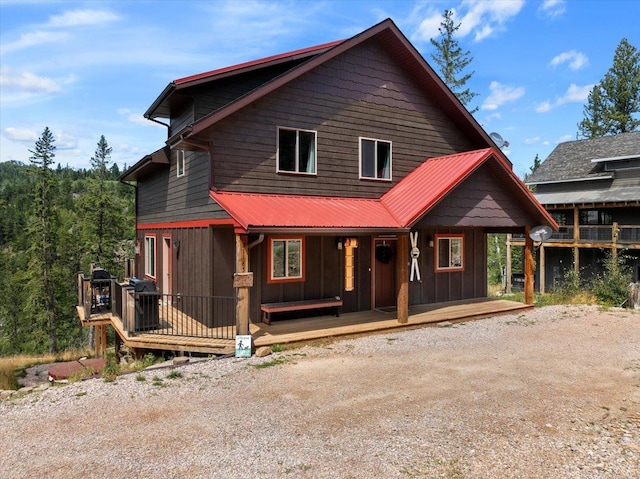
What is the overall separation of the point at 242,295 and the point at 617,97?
4155cm

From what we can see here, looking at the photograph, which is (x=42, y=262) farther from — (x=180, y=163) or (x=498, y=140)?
(x=498, y=140)

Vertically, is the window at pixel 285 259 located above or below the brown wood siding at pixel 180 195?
below

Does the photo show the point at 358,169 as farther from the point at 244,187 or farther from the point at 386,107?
the point at 244,187

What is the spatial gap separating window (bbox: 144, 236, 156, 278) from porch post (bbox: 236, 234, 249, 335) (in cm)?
715

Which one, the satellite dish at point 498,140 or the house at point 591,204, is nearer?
the satellite dish at point 498,140

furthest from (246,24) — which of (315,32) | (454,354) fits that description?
(454,354)

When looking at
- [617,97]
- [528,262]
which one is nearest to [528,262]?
[528,262]

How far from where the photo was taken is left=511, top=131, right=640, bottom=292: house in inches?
891

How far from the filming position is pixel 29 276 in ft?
94.7

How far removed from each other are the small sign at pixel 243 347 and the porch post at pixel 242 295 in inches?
6.0

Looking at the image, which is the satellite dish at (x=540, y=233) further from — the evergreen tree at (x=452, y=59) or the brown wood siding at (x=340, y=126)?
the evergreen tree at (x=452, y=59)

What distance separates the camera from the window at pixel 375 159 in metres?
12.8

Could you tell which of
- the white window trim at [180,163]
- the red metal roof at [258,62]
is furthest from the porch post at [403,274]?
the white window trim at [180,163]

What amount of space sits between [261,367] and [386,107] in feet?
28.8
